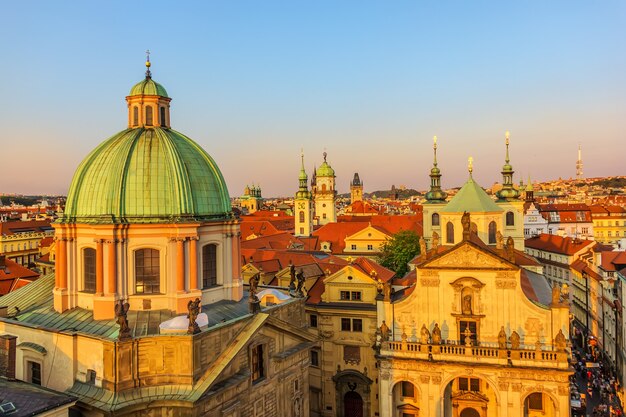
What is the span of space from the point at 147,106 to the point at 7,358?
14.4m

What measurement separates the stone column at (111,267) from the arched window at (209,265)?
446cm

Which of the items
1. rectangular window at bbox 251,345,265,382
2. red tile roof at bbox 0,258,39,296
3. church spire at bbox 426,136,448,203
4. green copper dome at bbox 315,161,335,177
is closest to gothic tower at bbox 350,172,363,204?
green copper dome at bbox 315,161,335,177

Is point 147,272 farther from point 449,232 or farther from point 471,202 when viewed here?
point 471,202

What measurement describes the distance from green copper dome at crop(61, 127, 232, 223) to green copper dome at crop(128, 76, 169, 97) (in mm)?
2247

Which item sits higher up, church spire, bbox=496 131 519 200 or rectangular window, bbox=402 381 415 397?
church spire, bbox=496 131 519 200

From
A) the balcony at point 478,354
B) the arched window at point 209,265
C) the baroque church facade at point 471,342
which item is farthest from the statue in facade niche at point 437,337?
the arched window at point 209,265

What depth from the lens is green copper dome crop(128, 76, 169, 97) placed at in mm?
29547

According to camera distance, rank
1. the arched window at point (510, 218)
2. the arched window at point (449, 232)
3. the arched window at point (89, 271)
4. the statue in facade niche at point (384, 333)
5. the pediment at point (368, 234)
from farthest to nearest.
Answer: the pediment at point (368, 234)
the arched window at point (510, 218)
the arched window at point (449, 232)
the statue in facade niche at point (384, 333)
the arched window at point (89, 271)

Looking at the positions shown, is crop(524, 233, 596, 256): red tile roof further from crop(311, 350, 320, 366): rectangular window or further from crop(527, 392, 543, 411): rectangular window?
crop(311, 350, 320, 366): rectangular window

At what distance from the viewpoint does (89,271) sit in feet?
87.9

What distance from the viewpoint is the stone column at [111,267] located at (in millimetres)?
25375

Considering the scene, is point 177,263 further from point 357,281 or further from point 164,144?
point 357,281

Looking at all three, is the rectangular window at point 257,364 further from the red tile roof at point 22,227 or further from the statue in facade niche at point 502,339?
the red tile roof at point 22,227

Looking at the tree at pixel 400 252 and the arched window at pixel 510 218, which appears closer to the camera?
the arched window at pixel 510 218
